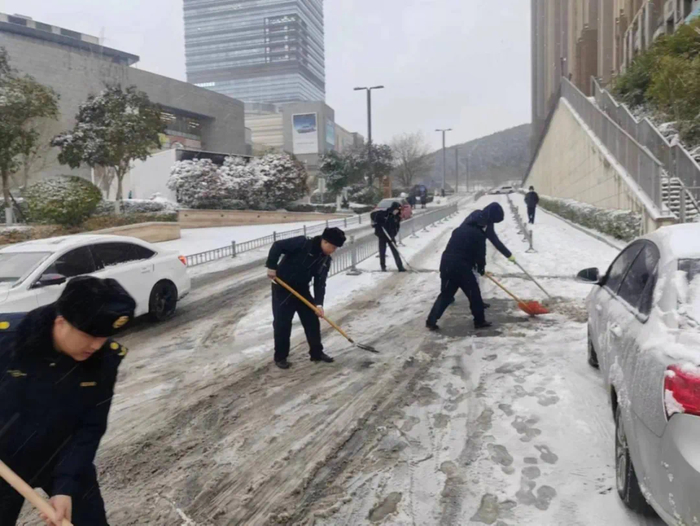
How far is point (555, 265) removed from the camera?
12328mm

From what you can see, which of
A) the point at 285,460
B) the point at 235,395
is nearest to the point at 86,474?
the point at 285,460

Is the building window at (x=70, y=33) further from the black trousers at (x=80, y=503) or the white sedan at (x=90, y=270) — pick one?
the black trousers at (x=80, y=503)

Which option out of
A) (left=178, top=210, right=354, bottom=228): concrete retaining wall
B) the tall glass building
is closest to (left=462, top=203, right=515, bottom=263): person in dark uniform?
(left=178, top=210, right=354, bottom=228): concrete retaining wall

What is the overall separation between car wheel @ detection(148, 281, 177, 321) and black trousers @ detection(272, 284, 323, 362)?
9.72 feet

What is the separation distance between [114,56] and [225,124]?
608 inches

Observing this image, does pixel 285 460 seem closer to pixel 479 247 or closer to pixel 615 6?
pixel 479 247

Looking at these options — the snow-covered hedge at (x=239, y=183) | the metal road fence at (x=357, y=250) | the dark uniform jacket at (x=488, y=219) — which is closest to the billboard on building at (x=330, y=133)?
the snow-covered hedge at (x=239, y=183)

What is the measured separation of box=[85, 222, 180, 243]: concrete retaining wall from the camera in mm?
19125

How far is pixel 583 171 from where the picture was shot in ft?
75.8

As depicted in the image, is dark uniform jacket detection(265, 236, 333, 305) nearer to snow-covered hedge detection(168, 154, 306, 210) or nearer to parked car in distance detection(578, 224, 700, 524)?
parked car in distance detection(578, 224, 700, 524)

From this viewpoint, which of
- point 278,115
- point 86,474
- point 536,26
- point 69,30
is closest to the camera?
point 86,474

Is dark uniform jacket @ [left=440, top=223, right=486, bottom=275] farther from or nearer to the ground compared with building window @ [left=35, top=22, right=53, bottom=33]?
nearer to the ground

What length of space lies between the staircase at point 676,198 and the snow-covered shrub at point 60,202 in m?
17.0

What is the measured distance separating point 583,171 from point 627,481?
2223cm
